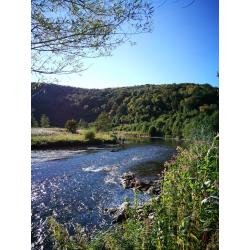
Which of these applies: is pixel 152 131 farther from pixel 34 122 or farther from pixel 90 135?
pixel 34 122

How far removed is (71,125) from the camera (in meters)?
2.63

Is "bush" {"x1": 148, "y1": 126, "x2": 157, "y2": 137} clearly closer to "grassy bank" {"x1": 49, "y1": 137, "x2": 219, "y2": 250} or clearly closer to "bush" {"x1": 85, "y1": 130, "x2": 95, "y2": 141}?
"grassy bank" {"x1": 49, "y1": 137, "x2": 219, "y2": 250}

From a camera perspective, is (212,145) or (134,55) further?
(134,55)

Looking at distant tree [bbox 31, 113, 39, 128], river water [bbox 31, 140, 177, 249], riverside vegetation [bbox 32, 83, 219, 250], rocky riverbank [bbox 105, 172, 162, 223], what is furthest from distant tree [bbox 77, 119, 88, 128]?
rocky riverbank [bbox 105, 172, 162, 223]

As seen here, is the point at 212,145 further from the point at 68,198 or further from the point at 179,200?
the point at 68,198

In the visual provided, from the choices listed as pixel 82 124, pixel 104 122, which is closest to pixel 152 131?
pixel 104 122

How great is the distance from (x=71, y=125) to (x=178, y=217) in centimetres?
89

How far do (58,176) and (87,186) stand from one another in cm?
20

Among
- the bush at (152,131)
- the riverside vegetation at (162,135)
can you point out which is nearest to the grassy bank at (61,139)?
the riverside vegetation at (162,135)

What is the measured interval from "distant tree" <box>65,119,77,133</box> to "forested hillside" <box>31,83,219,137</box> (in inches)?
1.0

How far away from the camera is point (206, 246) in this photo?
2322 millimetres

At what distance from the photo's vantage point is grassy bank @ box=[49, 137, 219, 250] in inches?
88.8
